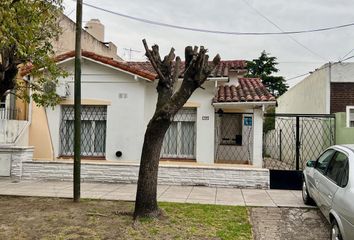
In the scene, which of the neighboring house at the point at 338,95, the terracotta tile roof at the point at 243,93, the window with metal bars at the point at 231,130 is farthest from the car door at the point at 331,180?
the window with metal bars at the point at 231,130

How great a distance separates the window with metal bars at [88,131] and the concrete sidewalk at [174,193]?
1.87 m

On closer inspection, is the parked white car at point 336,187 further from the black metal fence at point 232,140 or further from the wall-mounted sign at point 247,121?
the black metal fence at point 232,140

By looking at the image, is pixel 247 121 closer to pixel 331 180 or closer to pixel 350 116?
pixel 350 116

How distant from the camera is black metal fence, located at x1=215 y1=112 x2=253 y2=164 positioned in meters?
14.2

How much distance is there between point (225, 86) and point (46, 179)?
7.64m

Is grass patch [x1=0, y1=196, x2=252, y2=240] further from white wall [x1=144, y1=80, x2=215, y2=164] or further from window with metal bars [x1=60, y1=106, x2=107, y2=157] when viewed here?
window with metal bars [x1=60, y1=106, x2=107, y2=157]

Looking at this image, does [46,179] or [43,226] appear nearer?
[43,226]

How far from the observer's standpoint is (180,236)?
6566 millimetres

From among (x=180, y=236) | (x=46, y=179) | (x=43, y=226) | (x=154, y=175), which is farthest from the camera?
(x=46, y=179)

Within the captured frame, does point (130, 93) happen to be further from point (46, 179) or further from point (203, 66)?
point (203, 66)

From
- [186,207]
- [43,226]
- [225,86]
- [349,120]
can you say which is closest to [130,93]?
[225,86]

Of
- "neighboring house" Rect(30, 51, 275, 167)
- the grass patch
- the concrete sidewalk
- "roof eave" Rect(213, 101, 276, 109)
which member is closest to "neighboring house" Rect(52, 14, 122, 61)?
"neighboring house" Rect(30, 51, 275, 167)

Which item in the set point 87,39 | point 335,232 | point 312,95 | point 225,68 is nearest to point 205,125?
point 225,68

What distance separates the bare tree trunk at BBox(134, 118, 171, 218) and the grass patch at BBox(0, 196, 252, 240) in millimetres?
260
